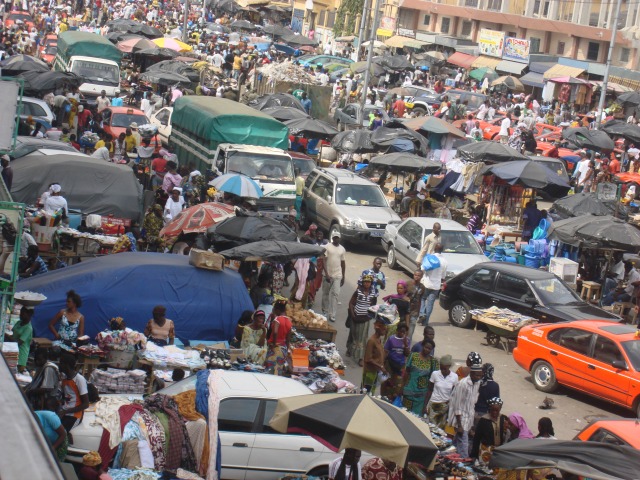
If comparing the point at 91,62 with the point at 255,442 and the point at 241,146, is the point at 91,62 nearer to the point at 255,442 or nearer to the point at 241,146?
the point at 241,146

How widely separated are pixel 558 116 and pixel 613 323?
102 feet

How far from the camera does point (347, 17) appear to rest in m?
69.4

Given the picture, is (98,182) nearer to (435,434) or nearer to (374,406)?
(435,434)

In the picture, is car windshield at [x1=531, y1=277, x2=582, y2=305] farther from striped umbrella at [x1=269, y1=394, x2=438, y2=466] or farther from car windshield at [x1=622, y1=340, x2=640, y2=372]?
striped umbrella at [x1=269, y1=394, x2=438, y2=466]

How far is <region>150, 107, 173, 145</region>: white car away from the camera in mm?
30078

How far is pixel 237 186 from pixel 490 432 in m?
9.83

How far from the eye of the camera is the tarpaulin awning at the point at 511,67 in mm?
56031

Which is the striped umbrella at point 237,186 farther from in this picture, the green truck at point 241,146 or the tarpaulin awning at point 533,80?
the tarpaulin awning at point 533,80

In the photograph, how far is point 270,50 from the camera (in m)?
58.6

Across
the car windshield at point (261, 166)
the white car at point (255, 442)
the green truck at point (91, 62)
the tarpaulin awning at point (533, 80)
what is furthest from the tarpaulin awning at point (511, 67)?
the white car at point (255, 442)

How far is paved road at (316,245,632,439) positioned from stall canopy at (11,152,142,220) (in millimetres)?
3904

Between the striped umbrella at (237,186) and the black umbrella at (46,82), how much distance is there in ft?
33.0

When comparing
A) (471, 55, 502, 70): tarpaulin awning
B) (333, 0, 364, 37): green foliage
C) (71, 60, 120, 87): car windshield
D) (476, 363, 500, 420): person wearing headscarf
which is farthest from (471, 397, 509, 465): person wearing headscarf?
(333, 0, 364, 37): green foliage

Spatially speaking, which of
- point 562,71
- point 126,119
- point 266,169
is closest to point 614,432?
point 266,169
